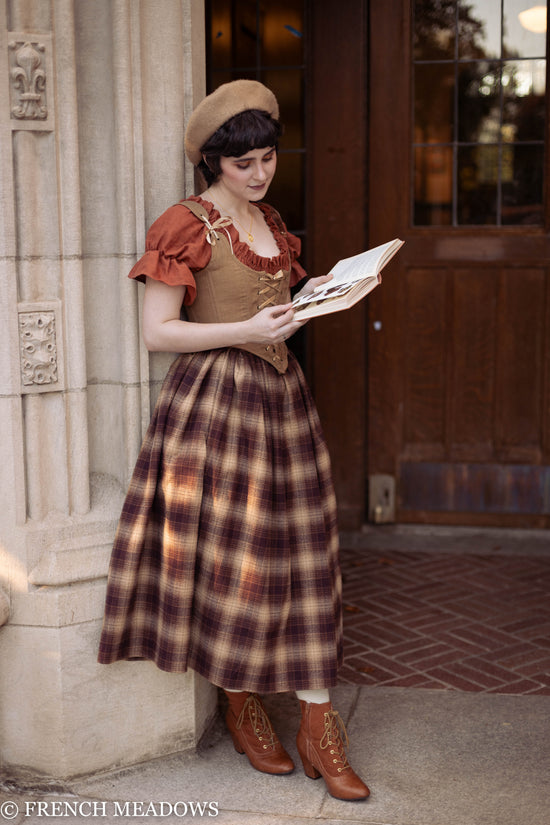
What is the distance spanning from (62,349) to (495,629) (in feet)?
6.85

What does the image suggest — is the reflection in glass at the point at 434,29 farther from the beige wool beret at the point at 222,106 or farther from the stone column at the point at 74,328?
the beige wool beret at the point at 222,106

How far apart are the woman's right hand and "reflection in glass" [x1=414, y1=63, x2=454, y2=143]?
2.47 metres

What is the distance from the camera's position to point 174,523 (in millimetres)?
2697

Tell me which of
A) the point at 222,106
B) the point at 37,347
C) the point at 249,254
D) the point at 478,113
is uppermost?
the point at 478,113

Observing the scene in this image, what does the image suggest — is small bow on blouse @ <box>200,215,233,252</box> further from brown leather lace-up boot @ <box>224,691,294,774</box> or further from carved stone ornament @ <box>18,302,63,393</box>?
brown leather lace-up boot @ <box>224,691,294,774</box>

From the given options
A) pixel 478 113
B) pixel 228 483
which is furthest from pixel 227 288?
pixel 478 113

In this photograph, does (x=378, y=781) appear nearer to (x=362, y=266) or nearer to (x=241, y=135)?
(x=362, y=266)

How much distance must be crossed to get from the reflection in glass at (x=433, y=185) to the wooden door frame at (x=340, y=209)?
247 mm

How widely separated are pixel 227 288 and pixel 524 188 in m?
2.45

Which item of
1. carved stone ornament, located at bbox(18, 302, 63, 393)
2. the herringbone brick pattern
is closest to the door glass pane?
the herringbone brick pattern

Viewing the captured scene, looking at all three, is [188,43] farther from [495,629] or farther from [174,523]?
[495,629]

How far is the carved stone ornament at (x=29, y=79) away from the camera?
8.35 feet

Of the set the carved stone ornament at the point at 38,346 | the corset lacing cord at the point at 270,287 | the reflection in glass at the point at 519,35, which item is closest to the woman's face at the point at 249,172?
the corset lacing cord at the point at 270,287

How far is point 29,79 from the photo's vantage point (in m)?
2.55
